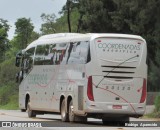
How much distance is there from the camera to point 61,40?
1051 inches

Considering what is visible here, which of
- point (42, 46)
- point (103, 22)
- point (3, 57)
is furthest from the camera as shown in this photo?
point (3, 57)

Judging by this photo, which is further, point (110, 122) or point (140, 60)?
point (110, 122)

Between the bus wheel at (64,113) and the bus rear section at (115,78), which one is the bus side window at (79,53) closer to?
the bus rear section at (115,78)

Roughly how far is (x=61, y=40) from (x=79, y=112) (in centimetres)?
413

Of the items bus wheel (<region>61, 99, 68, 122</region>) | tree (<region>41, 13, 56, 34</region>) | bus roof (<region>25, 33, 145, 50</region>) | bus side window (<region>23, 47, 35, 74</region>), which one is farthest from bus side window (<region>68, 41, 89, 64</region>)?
tree (<region>41, 13, 56, 34</region>)

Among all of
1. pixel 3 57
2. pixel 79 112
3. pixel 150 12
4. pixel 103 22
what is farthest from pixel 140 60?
pixel 3 57

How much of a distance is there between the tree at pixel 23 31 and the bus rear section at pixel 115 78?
77151mm

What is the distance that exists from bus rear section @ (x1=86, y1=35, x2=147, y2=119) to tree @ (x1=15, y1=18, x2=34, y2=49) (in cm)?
7715

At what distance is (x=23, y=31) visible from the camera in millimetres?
101688

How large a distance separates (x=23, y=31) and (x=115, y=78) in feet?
259

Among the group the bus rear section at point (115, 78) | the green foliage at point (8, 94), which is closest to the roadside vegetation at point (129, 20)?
the green foliage at point (8, 94)

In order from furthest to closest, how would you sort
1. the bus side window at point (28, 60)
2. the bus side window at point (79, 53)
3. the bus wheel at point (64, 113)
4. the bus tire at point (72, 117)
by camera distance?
the bus side window at point (28, 60) → the bus wheel at point (64, 113) → the bus tire at point (72, 117) → the bus side window at point (79, 53)

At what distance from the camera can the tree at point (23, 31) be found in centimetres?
10075

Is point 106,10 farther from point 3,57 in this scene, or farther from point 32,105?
point 3,57
